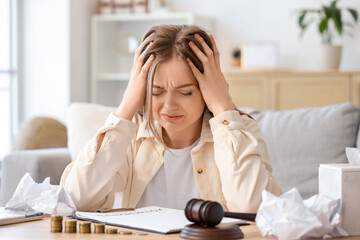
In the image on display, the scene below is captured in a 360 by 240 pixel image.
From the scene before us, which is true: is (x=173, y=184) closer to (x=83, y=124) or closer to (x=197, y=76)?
(x=197, y=76)

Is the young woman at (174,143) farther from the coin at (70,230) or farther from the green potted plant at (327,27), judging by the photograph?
the green potted plant at (327,27)

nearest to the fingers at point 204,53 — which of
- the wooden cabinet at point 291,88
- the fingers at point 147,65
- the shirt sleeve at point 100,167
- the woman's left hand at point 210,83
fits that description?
the woman's left hand at point 210,83

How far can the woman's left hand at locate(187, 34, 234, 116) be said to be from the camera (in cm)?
175

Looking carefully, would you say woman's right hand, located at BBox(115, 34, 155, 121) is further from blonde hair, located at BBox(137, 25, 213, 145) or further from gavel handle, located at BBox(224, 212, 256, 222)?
gavel handle, located at BBox(224, 212, 256, 222)

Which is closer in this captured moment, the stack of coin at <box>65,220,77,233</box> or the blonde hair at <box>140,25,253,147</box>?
the stack of coin at <box>65,220,77,233</box>

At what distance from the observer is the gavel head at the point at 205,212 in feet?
3.91

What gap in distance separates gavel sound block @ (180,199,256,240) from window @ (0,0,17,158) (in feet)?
12.9

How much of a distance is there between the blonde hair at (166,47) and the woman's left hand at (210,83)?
1 cm

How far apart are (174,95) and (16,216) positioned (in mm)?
513

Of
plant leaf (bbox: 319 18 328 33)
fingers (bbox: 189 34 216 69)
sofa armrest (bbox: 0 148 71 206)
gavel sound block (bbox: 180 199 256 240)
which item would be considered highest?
plant leaf (bbox: 319 18 328 33)

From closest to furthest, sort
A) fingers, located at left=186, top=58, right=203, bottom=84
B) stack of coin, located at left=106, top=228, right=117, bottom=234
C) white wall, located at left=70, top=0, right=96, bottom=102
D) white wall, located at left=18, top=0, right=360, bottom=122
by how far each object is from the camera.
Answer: stack of coin, located at left=106, top=228, right=117, bottom=234
fingers, located at left=186, top=58, right=203, bottom=84
white wall, located at left=18, top=0, right=360, bottom=122
white wall, located at left=70, top=0, right=96, bottom=102

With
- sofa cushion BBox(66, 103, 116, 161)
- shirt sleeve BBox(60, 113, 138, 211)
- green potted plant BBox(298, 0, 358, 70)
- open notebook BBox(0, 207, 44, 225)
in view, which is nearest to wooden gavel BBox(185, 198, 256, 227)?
open notebook BBox(0, 207, 44, 225)

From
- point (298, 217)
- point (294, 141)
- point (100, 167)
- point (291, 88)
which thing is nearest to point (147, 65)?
point (100, 167)

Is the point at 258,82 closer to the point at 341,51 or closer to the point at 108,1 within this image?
the point at 341,51
